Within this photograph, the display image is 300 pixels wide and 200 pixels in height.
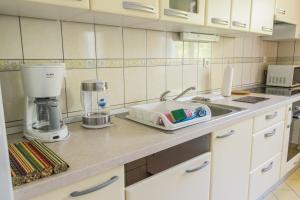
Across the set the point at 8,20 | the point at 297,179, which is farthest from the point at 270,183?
the point at 8,20

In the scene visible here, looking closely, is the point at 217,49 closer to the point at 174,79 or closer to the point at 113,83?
the point at 174,79

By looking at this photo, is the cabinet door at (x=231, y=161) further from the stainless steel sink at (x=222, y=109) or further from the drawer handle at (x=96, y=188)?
the drawer handle at (x=96, y=188)

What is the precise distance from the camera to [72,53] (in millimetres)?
1248

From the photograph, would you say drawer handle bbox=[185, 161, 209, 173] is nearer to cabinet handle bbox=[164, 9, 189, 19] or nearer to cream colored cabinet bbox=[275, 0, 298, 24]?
cabinet handle bbox=[164, 9, 189, 19]

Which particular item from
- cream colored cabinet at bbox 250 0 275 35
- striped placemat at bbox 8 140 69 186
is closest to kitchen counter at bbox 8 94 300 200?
striped placemat at bbox 8 140 69 186

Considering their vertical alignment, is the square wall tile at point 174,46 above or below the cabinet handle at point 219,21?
below

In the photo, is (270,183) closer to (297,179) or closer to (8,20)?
(297,179)

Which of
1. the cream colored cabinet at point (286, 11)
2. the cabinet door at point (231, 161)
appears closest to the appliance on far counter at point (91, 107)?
the cabinet door at point (231, 161)

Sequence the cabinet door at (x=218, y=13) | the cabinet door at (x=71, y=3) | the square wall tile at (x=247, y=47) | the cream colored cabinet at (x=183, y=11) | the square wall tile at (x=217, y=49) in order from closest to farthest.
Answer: the cabinet door at (x=71, y=3) → the cream colored cabinet at (x=183, y=11) → the cabinet door at (x=218, y=13) → the square wall tile at (x=217, y=49) → the square wall tile at (x=247, y=47)

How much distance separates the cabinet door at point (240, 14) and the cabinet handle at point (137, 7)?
2.56 feet

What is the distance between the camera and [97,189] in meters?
0.79

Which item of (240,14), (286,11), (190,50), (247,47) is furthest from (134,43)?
(286,11)

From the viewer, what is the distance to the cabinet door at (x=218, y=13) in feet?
4.77

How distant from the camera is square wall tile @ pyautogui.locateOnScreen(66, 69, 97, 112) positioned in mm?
1259
